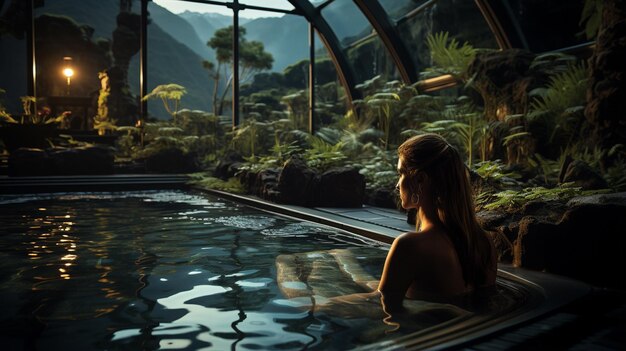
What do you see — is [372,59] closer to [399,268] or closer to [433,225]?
[433,225]

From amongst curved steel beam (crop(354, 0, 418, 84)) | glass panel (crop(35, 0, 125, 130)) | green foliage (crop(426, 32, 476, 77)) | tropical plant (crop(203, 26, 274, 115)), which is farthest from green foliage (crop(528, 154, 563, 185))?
tropical plant (crop(203, 26, 274, 115))

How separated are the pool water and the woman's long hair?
2.00ft

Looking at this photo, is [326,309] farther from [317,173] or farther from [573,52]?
[573,52]

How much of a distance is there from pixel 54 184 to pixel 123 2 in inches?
941

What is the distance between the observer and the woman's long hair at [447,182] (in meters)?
2.34

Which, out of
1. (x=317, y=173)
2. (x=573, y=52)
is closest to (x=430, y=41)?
(x=573, y=52)

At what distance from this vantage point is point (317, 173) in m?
8.79

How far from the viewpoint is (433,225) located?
2.43 m

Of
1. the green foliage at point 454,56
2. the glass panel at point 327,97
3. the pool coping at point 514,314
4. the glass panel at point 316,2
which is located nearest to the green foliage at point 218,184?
the pool coping at point 514,314

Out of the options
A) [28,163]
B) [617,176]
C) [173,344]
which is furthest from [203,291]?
[28,163]

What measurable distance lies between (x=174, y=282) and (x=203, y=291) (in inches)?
14.0

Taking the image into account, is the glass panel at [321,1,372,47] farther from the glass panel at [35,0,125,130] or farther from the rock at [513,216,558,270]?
the glass panel at [35,0,125,130]

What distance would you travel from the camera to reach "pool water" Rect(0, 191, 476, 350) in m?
2.52

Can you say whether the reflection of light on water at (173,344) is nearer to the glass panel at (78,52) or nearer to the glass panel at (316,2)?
the glass panel at (316,2)
